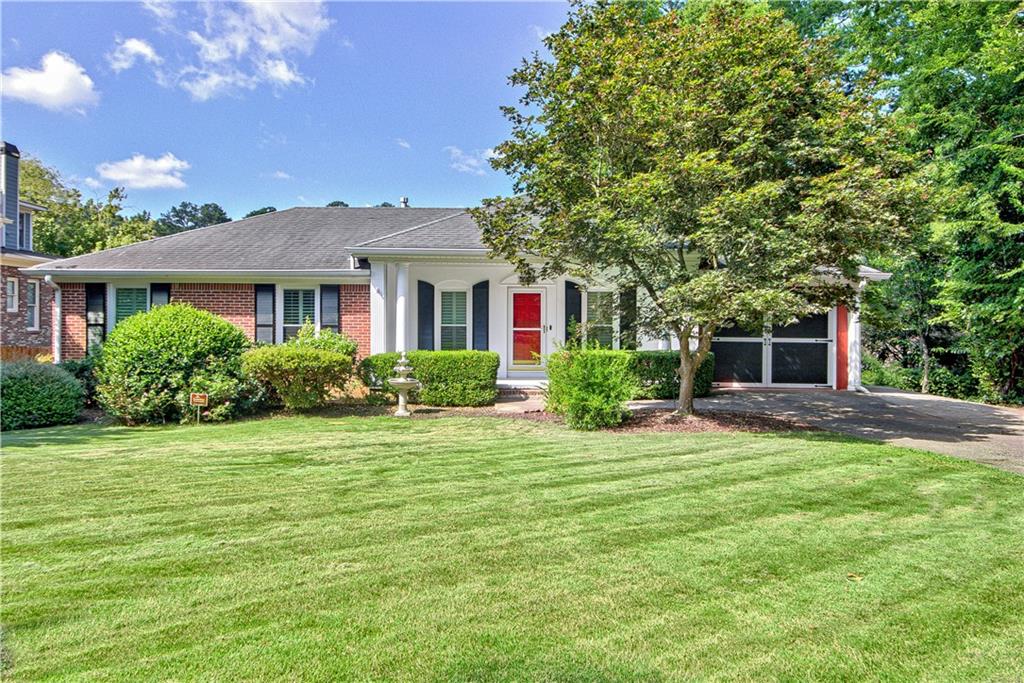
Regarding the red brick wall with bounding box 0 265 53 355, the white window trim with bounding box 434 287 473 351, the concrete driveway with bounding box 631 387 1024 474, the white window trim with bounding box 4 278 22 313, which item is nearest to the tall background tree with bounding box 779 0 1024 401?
the concrete driveway with bounding box 631 387 1024 474

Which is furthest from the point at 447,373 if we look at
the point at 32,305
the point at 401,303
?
the point at 32,305

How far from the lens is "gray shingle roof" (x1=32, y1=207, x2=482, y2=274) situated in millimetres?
11891

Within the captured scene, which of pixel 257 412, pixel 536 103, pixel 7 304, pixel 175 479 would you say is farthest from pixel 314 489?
pixel 7 304

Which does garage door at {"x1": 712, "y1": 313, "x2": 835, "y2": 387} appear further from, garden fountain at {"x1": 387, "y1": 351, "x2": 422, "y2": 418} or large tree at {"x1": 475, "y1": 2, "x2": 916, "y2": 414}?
garden fountain at {"x1": 387, "y1": 351, "x2": 422, "y2": 418}

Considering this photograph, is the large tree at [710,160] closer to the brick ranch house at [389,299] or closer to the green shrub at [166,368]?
the brick ranch house at [389,299]

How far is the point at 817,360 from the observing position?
44.2 ft

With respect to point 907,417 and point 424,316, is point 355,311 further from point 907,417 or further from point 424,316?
point 907,417

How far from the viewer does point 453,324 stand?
13.1 m

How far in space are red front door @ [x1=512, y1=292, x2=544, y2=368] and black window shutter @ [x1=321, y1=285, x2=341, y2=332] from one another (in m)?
4.37

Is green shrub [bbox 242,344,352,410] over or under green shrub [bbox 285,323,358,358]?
under

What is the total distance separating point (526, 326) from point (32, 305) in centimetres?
2038

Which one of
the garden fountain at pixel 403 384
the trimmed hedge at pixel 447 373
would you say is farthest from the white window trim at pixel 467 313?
the garden fountain at pixel 403 384

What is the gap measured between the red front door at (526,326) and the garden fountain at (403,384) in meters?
3.93

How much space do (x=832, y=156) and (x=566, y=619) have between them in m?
7.22
